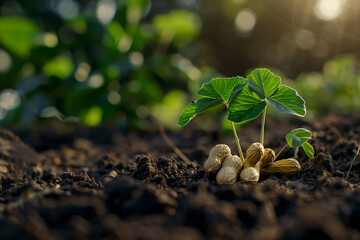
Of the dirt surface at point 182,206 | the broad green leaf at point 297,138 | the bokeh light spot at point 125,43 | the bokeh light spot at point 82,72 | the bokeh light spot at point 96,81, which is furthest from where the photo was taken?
the bokeh light spot at point 125,43

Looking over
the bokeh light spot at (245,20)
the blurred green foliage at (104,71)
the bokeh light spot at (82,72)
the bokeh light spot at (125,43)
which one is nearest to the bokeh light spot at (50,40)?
the blurred green foliage at (104,71)

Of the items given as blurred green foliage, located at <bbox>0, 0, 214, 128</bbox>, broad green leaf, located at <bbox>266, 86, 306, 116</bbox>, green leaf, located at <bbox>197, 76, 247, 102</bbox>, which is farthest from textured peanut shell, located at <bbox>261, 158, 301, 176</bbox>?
blurred green foliage, located at <bbox>0, 0, 214, 128</bbox>

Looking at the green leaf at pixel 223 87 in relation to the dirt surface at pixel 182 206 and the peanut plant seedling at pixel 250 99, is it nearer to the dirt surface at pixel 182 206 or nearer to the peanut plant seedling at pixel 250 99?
the peanut plant seedling at pixel 250 99

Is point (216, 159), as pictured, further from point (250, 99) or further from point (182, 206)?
point (182, 206)

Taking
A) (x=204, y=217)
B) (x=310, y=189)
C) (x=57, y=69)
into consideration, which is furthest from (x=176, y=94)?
(x=204, y=217)

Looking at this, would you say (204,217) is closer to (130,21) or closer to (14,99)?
(130,21)

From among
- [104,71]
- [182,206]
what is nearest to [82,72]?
[104,71]
